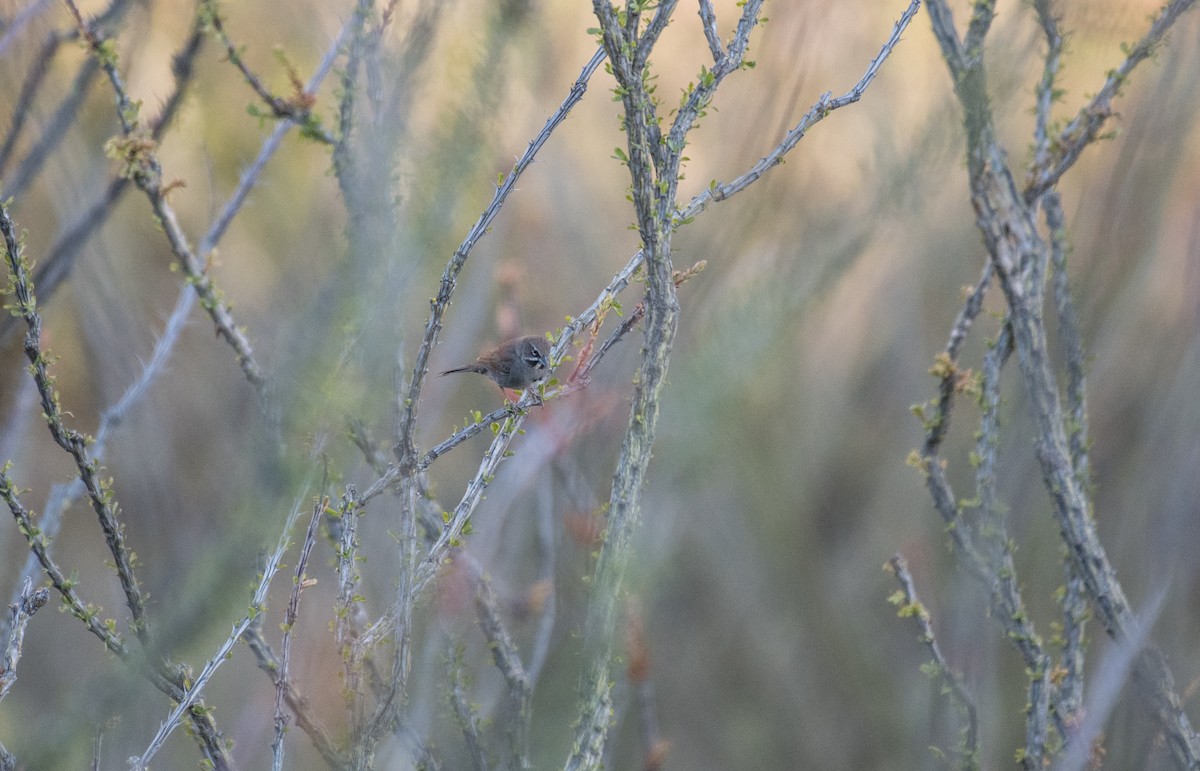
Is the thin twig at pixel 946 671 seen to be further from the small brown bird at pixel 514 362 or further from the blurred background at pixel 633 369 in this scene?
the small brown bird at pixel 514 362

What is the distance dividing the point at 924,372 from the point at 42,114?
3323mm

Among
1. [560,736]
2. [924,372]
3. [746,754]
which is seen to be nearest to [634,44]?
[560,736]

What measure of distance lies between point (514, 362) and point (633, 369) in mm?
698

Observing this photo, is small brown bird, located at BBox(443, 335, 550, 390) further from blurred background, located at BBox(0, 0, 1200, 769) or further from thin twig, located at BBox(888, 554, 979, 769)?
thin twig, located at BBox(888, 554, 979, 769)

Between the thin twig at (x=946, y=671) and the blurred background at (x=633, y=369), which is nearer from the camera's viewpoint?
the blurred background at (x=633, y=369)

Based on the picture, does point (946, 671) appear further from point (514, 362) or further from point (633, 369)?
point (514, 362)

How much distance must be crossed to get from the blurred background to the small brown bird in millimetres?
163

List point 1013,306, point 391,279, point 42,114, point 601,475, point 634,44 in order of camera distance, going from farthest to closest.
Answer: point 601,475 < point 42,114 < point 1013,306 < point 634,44 < point 391,279

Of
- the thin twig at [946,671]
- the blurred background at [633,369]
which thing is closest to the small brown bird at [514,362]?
the blurred background at [633,369]

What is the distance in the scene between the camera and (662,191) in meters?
1.74

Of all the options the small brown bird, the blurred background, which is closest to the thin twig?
the blurred background

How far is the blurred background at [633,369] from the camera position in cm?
151

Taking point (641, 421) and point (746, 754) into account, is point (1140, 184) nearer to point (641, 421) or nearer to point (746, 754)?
point (641, 421)

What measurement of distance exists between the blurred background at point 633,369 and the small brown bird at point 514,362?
0.16 m
